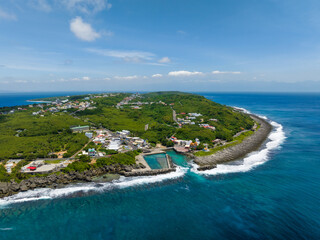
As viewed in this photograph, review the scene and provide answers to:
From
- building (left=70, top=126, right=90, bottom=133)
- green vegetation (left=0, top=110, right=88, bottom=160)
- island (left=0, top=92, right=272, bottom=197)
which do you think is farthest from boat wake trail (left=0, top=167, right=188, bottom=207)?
building (left=70, top=126, right=90, bottom=133)

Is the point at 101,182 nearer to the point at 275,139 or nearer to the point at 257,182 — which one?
the point at 257,182

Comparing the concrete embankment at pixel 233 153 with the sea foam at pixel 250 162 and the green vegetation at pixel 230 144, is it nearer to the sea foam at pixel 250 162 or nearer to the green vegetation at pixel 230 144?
the green vegetation at pixel 230 144

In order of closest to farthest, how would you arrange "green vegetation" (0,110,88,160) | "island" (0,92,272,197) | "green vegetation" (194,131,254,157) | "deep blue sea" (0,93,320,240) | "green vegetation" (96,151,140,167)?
1. "deep blue sea" (0,93,320,240)
2. "island" (0,92,272,197)
3. "green vegetation" (96,151,140,167)
4. "green vegetation" (0,110,88,160)
5. "green vegetation" (194,131,254,157)

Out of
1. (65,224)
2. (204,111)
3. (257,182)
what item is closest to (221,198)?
(257,182)

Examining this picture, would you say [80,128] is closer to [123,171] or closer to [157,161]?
[123,171]

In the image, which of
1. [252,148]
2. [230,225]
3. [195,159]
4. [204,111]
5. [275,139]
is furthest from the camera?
[204,111]

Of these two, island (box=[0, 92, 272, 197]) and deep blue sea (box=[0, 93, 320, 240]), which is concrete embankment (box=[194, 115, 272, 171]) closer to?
island (box=[0, 92, 272, 197])
